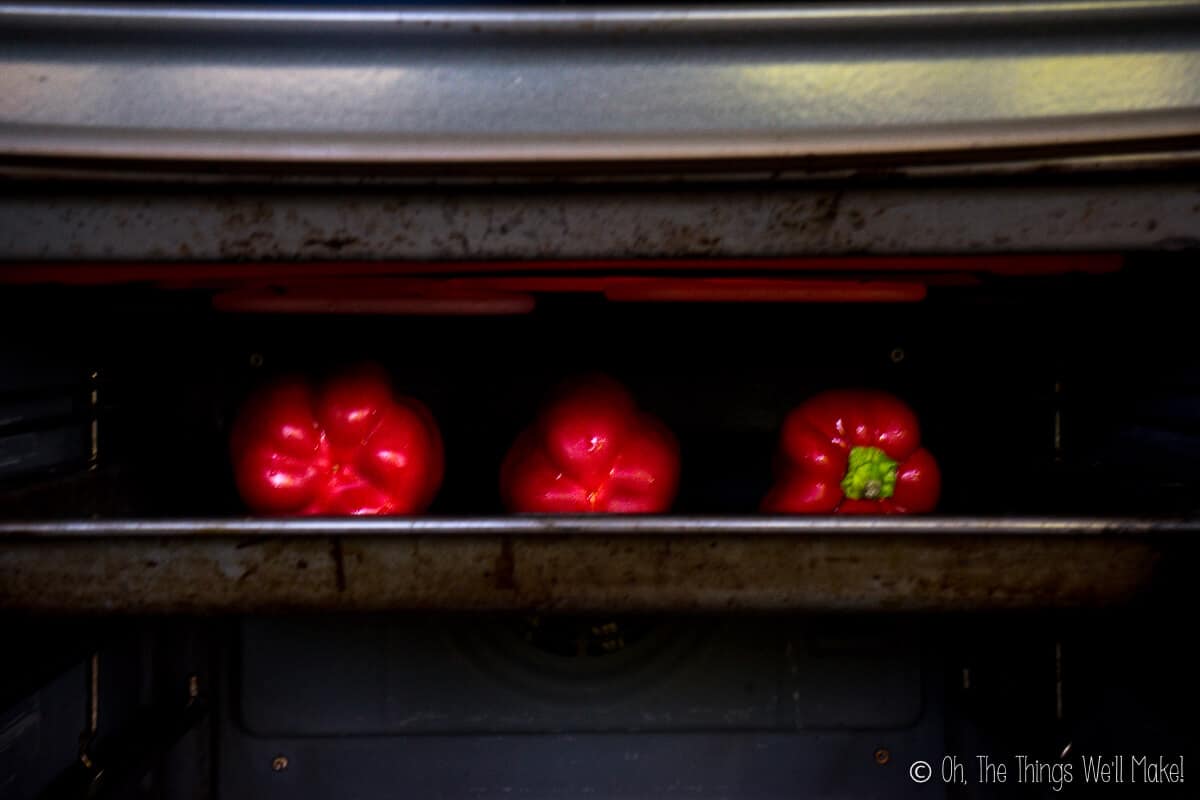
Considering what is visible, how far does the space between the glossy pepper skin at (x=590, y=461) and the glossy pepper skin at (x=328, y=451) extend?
0.48 ft

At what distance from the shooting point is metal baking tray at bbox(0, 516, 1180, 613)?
67cm

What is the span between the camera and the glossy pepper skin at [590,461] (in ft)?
3.19

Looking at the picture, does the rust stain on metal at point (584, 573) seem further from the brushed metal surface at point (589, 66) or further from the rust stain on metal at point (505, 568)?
the brushed metal surface at point (589, 66)

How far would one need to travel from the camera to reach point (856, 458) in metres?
1.00

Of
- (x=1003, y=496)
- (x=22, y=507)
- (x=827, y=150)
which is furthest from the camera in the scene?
(x=1003, y=496)

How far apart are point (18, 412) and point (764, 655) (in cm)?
113

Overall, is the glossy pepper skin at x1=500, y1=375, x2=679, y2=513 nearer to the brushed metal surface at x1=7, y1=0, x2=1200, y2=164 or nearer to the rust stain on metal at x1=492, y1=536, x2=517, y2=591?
the rust stain on metal at x1=492, y1=536, x2=517, y2=591

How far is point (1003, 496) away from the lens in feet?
3.65

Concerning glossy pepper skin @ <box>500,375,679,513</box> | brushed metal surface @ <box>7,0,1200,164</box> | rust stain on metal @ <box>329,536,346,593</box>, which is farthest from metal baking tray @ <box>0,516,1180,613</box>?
brushed metal surface @ <box>7,0,1200,164</box>

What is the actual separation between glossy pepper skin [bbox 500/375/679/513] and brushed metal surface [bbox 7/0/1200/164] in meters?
0.40

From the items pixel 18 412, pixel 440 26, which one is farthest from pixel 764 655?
pixel 18 412

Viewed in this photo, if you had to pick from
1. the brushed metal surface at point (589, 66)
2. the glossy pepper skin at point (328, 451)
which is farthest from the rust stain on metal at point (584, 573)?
the brushed metal surface at point (589, 66)

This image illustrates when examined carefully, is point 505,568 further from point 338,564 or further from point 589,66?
point 589,66

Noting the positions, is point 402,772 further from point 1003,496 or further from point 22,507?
point 1003,496
